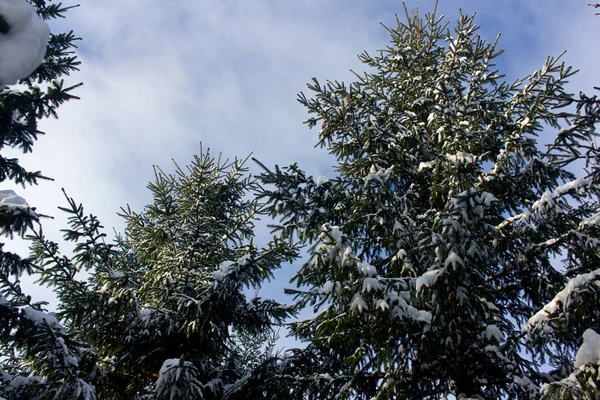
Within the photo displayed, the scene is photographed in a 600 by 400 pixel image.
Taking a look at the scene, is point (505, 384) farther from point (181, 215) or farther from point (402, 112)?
point (181, 215)

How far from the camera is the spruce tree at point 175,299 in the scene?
247 inches

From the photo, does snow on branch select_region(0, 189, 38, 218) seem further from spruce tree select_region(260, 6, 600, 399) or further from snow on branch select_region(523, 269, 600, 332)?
snow on branch select_region(523, 269, 600, 332)

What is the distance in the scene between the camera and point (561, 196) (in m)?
5.31

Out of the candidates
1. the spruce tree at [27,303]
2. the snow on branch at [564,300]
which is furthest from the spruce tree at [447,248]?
the spruce tree at [27,303]

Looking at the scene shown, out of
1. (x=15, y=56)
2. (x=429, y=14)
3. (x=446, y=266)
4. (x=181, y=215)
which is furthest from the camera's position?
(x=429, y=14)

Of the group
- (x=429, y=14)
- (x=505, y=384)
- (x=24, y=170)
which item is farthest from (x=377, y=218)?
(x=429, y=14)

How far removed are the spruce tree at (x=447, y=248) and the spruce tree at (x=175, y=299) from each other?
3.09 ft

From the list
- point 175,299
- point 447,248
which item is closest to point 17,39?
point 447,248

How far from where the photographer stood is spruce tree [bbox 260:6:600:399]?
15.7 ft

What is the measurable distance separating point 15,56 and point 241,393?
20.9ft

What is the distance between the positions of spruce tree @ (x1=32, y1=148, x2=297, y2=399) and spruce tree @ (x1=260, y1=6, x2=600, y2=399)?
37.0 inches

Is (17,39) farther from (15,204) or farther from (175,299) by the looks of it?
(175,299)

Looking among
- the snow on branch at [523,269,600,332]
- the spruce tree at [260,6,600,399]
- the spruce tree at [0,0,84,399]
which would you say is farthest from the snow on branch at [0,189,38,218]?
the snow on branch at [523,269,600,332]

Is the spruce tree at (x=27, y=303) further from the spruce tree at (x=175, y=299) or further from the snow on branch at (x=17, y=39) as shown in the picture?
the snow on branch at (x=17, y=39)
